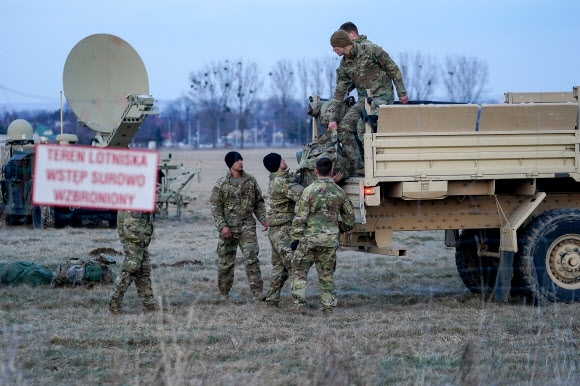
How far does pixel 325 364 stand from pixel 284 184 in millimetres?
4939

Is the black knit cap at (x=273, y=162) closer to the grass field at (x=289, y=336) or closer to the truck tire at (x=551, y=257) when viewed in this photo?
the grass field at (x=289, y=336)

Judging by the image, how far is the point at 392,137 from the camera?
974 centimetres

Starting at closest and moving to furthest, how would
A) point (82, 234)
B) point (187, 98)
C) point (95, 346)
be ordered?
1. point (95, 346)
2. point (82, 234)
3. point (187, 98)

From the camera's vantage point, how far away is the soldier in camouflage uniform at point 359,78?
34.3 ft

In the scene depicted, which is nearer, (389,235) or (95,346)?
(95,346)

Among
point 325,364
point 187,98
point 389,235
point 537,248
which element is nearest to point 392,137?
point 389,235

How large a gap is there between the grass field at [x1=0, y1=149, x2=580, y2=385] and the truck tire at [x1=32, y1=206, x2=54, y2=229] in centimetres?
659

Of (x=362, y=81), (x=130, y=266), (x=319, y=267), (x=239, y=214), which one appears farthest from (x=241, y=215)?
(x=362, y=81)

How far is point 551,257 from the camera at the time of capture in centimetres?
1038

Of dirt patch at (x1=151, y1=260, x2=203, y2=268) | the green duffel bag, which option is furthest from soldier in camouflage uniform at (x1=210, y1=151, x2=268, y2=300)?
dirt patch at (x1=151, y1=260, x2=203, y2=268)

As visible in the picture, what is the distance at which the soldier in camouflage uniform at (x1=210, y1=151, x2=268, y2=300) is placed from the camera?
35.6 ft

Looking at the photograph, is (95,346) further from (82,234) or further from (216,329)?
(82,234)

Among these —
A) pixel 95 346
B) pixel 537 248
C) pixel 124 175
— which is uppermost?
pixel 124 175

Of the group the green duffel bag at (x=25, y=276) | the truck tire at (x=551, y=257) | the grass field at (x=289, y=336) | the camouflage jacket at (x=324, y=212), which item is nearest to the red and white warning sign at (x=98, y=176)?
the grass field at (x=289, y=336)
